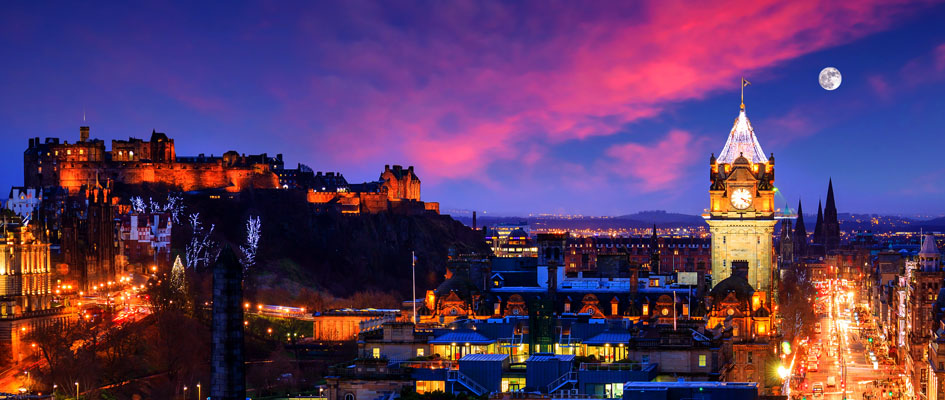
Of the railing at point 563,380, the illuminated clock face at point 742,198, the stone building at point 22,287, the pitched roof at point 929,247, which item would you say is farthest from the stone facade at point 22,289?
the pitched roof at point 929,247

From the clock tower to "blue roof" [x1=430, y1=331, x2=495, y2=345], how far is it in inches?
1093

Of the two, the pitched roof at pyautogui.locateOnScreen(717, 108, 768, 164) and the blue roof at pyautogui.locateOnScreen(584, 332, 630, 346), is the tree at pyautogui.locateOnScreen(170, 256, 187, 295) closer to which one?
the pitched roof at pyautogui.locateOnScreen(717, 108, 768, 164)

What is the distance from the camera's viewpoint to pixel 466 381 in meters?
73.6

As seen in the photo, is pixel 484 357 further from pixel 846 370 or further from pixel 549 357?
pixel 846 370

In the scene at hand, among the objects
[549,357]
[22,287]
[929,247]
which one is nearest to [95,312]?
[22,287]

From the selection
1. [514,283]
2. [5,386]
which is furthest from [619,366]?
[5,386]

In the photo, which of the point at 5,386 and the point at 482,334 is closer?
the point at 482,334

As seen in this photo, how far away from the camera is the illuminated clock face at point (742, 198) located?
104 metres

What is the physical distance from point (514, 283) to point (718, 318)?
53.6ft

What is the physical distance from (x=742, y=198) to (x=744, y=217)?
1528 millimetres

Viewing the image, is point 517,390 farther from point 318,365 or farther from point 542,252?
point 318,365

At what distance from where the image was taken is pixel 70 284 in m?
157

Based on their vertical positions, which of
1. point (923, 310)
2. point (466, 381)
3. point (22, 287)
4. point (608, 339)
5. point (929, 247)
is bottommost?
point (923, 310)

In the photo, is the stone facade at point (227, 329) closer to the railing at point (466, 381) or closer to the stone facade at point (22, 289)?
the railing at point (466, 381)
